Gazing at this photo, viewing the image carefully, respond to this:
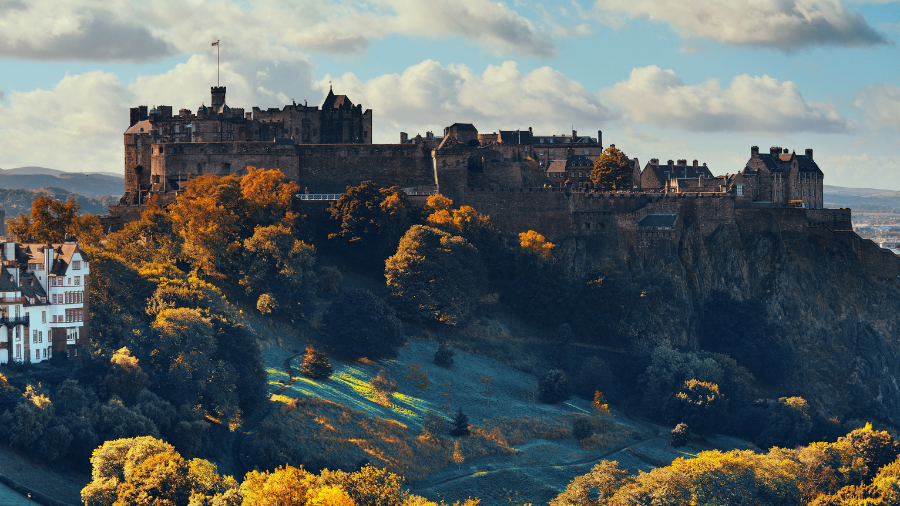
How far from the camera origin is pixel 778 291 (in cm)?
9081

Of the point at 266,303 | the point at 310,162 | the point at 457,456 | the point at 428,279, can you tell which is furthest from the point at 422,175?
the point at 457,456

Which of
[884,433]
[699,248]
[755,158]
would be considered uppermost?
[755,158]

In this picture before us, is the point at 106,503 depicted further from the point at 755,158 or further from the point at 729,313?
the point at 755,158

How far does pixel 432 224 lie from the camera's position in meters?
83.7

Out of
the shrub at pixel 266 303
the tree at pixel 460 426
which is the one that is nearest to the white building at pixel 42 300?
the shrub at pixel 266 303

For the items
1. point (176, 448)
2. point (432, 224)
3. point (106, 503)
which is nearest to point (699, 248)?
point (432, 224)

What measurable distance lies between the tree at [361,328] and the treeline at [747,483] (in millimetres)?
19520

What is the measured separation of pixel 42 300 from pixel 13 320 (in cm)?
194

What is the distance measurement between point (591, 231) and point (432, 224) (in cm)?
1337

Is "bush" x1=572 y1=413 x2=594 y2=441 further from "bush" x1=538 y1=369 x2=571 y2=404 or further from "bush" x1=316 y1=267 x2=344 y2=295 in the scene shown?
"bush" x1=316 y1=267 x2=344 y2=295

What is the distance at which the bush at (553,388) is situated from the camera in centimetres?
7494

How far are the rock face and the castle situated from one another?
0.81 feet

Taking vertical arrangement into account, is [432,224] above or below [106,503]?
above

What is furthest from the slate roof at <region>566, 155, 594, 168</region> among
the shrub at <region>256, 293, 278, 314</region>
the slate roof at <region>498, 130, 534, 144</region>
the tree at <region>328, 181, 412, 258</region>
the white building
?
the white building
